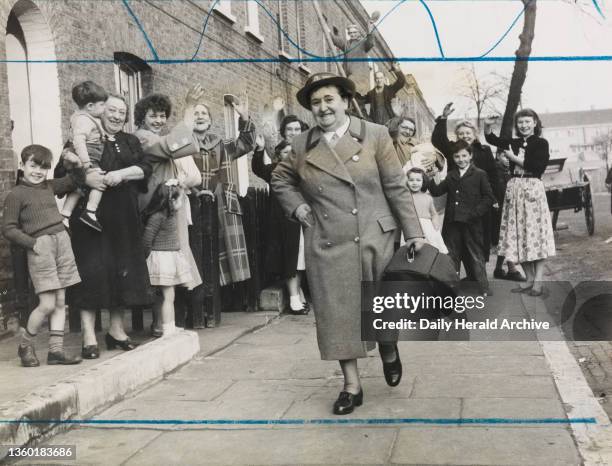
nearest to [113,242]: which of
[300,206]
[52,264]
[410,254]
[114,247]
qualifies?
[114,247]

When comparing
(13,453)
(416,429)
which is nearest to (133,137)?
(13,453)

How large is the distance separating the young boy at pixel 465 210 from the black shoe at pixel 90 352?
A: 250 centimetres

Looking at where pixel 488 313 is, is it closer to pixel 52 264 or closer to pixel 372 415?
pixel 372 415

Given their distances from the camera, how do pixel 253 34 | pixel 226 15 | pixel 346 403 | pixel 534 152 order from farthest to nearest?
1. pixel 253 34
2. pixel 226 15
3. pixel 346 403
4. pixel 534 152

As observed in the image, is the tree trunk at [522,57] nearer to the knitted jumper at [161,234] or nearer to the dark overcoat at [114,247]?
the dark overcoat at [114,247]

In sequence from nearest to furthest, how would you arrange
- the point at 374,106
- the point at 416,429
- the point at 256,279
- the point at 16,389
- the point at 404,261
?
the point at 416,429 < the point at 404,261 < the point at 16,389 < the point at 374,106 < the point at 256,279

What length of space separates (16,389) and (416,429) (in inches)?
84.0

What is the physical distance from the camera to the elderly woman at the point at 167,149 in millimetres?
5765

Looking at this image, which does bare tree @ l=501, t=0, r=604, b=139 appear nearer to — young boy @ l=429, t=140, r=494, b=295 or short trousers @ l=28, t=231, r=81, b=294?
young boy @ l=429, t=140, r=494, b=295

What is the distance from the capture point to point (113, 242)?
5.46 metres

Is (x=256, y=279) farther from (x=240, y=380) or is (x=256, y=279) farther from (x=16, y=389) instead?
(x=16, y=389)

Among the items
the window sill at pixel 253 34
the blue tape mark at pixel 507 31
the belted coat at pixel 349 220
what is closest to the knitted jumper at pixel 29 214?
the belted coat at pixel 349 220

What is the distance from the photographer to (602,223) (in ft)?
13.1

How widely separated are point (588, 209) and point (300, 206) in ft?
4.75
